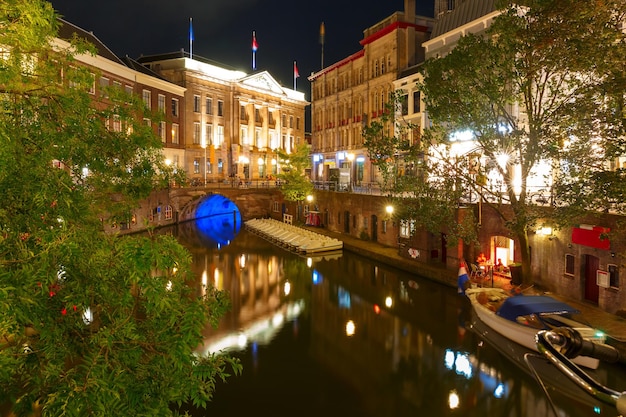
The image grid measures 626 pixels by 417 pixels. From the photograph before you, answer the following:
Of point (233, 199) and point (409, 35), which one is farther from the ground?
point (409, 35)

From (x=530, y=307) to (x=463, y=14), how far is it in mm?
26801

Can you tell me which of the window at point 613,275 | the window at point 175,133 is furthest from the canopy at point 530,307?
the window at point 175,133

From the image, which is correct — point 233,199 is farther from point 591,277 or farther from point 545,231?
point 591,277

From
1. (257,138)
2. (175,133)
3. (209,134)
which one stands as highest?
(257,138)

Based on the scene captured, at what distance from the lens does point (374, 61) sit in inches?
2015

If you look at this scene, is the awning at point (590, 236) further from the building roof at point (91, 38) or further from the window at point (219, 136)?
the window at point (219, 136)

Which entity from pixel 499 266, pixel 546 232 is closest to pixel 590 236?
pixel 546 232

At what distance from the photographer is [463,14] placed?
35.8 meters

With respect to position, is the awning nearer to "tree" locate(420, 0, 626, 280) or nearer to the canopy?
"tree" locate(420, 0, 626, 280)

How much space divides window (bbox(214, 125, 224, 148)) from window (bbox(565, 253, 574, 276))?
49.8m

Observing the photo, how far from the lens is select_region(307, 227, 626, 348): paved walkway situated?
52.2 ft

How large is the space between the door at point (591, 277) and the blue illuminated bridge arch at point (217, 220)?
29914 millimetres

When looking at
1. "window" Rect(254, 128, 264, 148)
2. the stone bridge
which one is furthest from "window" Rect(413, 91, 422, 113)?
"window" Rect(254, 128, 264, 148)

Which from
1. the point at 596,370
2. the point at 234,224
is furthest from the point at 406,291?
the point at 234,224
